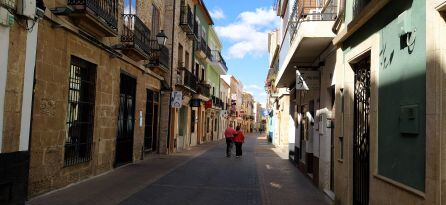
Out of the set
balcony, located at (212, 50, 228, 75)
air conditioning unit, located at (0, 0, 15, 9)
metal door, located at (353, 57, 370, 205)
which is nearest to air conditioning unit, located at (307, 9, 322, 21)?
metal door, located at (353, 57, 370, 205)

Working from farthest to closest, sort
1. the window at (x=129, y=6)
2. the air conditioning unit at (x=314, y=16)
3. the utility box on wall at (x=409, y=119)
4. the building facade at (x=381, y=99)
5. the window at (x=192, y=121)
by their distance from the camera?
the window at (x=192, y=121), the window at (x=129, y=6), the air conditioning unit at (x=314, y=16), the utility box on wall at (x=409, y=119), the building facade at (x=381, y=99)

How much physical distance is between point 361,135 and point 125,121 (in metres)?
9.34

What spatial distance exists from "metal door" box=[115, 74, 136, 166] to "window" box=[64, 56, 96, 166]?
270 centimetres

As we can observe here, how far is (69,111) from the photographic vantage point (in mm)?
10781

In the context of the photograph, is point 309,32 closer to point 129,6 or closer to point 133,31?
point 133,31

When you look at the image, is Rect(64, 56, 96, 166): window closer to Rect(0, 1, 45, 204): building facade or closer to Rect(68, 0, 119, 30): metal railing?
Rect(68, 0, 119, 30): metal railing

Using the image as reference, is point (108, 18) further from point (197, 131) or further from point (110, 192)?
point (197, 131)

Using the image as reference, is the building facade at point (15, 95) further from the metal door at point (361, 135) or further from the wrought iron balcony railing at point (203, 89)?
the wrought iron balcony railing at point (203, 89)

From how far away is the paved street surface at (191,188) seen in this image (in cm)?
948

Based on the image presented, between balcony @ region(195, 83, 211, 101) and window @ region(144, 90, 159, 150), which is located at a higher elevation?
balcony @ region(195, 83, 211, 101)

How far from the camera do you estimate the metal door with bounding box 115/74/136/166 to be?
1495 centimetres

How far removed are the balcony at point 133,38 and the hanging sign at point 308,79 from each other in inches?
199

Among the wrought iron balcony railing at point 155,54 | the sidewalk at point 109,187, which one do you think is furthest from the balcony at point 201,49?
the sidewalk at point 109,187

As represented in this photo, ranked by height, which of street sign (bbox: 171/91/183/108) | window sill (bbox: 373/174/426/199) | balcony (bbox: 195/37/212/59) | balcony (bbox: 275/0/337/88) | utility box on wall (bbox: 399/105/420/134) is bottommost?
window sill (bbox: 373/174/426/199)
